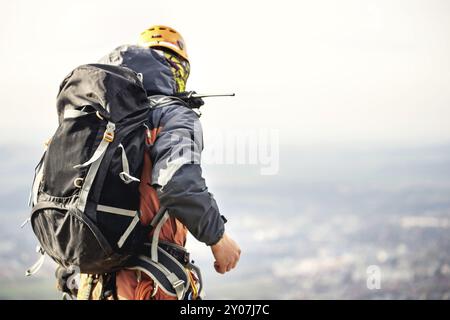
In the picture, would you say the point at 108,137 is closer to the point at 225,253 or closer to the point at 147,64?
the point at 147,64

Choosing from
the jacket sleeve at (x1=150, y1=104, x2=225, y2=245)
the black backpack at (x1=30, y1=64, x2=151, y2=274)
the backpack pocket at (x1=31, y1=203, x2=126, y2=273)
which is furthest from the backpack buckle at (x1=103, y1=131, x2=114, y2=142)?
the backpack pocket at (x1=31, y1=203, x2=126, y2=273)

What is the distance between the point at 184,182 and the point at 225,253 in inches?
23.0

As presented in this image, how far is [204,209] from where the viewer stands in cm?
450

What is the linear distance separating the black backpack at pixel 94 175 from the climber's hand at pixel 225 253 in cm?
47

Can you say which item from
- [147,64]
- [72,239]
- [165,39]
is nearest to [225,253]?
[72,239]

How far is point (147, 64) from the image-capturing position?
5.08 m

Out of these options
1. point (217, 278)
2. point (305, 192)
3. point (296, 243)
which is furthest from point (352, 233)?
point (217, 278)

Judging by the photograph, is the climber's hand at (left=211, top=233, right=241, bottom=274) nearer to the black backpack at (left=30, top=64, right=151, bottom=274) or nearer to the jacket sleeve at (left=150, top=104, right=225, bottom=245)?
the jacket sleeve at (left=150, top=104, right=225, bottom=245)

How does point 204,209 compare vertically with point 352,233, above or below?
below

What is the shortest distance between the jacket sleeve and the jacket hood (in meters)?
0.46

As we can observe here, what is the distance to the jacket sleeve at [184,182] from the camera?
14.6 ft

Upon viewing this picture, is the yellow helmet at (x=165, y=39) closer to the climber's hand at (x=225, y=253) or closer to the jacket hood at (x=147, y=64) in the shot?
the jacket hood at (x=147, y=64)
